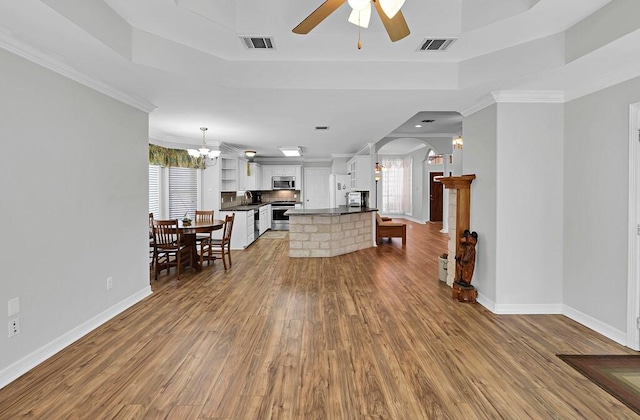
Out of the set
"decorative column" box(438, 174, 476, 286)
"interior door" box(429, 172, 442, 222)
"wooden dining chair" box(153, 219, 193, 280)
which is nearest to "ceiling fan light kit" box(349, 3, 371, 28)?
"decorative column" box(438, 174, 476, 286)

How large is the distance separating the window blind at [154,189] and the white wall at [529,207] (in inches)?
232

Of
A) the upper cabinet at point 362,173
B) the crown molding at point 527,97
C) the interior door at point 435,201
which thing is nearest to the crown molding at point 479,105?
the crown molding at point 527,97

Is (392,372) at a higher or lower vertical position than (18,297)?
lower

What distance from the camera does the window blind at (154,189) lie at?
6180 millimetres

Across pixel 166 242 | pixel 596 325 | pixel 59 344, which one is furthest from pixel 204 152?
pixel 596 325

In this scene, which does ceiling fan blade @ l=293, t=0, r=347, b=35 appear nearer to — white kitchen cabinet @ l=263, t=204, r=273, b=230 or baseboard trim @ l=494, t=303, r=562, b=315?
baseboard trim @ l=494, t=303, r=562, b=315

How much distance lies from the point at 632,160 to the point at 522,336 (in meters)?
1.78

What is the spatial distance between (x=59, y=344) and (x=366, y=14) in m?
3.50

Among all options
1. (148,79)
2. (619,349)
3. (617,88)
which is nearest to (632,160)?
(617,88)

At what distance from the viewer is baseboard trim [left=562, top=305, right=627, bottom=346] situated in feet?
9.05

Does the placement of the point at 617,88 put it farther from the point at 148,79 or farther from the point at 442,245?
the point at 442,245

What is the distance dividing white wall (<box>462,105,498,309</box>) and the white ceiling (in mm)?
347

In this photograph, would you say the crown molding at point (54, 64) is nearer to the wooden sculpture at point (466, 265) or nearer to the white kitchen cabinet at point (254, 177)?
the wooden sculpture at point (466, 265)

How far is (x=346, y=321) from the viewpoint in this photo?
3.23m
